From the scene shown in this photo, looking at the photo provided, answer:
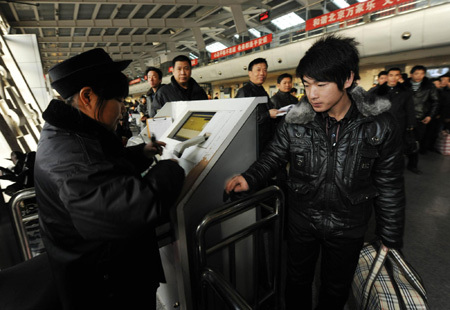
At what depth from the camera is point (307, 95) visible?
123 cm

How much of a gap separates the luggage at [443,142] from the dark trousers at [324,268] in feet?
18.1

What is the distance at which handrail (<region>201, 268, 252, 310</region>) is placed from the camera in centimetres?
86

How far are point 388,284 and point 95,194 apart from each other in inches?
58.9

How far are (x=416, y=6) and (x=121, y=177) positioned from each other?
437 inches

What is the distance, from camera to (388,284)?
126 centimetres

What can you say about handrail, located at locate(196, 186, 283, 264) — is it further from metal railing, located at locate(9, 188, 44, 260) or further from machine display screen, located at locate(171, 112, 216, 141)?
metal railing, located at locate(9, 188, 44, 260)

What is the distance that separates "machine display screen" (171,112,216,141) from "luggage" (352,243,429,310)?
49.7 inches

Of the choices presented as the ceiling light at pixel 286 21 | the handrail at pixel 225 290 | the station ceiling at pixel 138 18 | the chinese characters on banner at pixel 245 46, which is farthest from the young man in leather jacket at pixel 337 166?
the ceiling light at pixel 286 21

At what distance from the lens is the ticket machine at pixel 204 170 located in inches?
46.9

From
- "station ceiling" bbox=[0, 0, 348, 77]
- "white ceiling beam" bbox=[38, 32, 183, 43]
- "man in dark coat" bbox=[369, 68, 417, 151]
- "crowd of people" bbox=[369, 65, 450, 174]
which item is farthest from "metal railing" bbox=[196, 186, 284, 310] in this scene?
"white ceiling beam" bbox=[38, 32, 183, 43]

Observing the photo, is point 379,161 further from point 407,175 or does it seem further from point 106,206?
point 407,175

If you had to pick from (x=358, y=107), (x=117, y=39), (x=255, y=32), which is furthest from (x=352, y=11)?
(x=117, y=39)

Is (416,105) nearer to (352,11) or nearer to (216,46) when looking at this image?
(352,11)

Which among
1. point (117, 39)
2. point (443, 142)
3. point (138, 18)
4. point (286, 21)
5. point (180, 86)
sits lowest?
point (443, 142)
